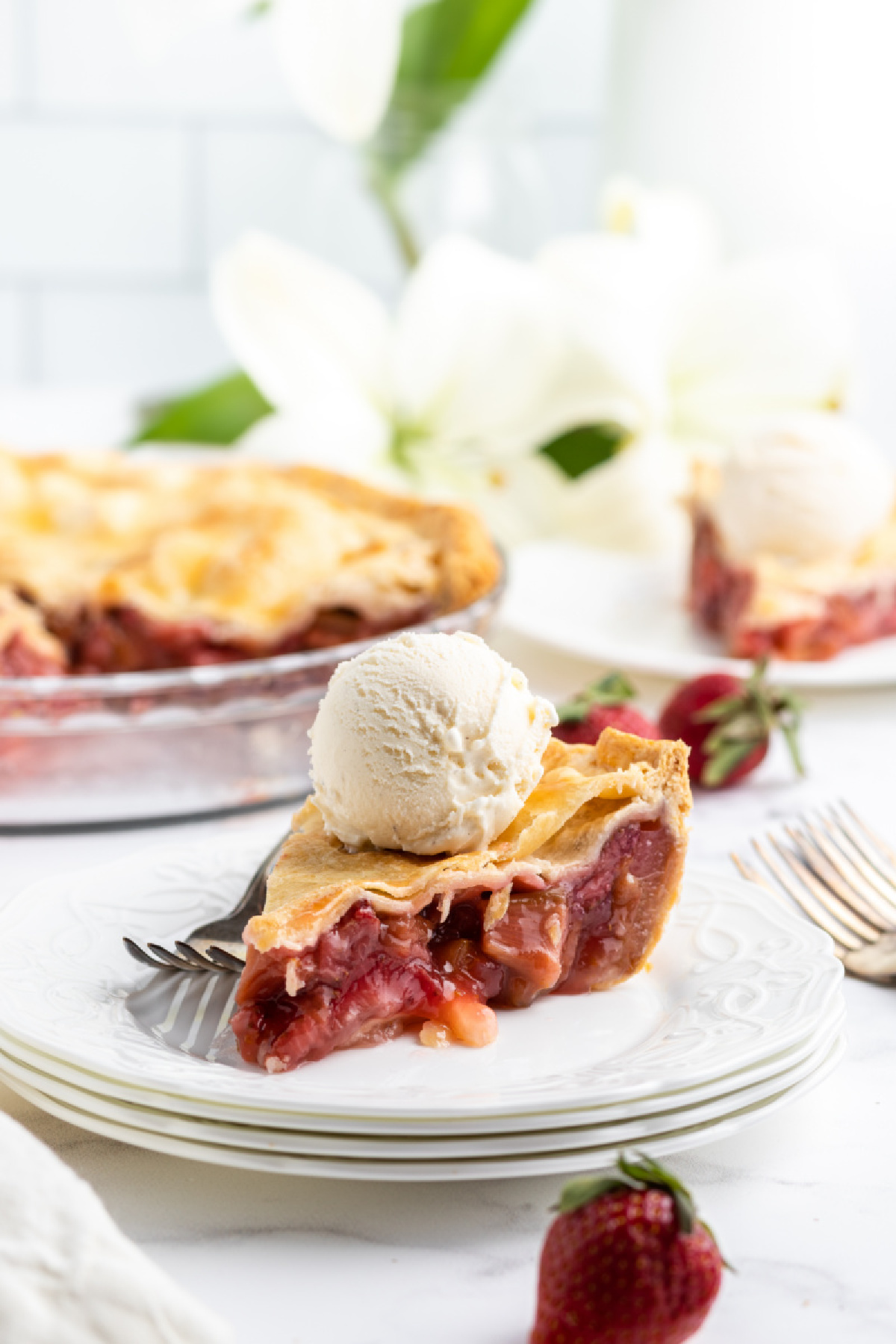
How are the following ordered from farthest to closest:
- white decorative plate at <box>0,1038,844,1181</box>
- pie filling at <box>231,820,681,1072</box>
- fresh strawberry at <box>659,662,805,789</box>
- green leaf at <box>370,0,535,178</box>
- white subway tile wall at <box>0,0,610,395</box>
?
white subway tile wall at <box>0,0,610,395</box> → green leaf at <box>370,0,535,178</box> → fresh strawberry at <box>659,662,805,789</box> → pie filling at <box>231,820,681,1072</box> → white decorative plate at <box>0,1038,844,1181</box>

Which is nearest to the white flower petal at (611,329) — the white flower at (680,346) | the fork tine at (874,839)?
the white flower at (680,346)

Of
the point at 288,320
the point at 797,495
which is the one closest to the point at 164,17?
the point at 288,320

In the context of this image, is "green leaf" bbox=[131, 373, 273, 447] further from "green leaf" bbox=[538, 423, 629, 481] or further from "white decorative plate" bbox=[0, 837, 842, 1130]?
"white decorative plate" bbox=[0, 837, 842, 1130]

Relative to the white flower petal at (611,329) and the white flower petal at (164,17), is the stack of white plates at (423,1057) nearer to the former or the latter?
the white flower petal at (611,329)

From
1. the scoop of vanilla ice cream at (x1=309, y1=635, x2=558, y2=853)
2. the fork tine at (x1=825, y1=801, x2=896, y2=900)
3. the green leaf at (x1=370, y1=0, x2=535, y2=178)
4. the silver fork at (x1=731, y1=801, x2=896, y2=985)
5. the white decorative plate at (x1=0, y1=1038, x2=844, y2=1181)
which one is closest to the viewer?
the white decorative plate at (x1=0, y1=1038, x2=844, y2=1181)

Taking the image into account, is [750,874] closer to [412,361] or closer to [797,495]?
[797,495]

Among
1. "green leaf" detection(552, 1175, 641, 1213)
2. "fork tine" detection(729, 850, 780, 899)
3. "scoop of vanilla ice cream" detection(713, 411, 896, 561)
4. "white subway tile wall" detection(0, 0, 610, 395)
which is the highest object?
"green leaf" detection(552, 1175, 641, 1213)

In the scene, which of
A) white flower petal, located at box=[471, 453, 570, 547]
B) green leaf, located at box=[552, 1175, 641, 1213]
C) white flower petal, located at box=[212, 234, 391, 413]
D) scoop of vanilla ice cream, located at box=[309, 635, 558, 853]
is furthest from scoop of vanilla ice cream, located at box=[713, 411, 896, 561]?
green leaf, located at box=[552, 1175, 641, 1213]
